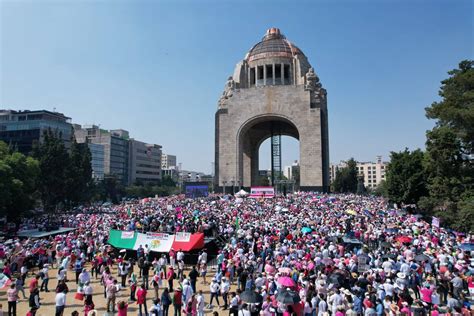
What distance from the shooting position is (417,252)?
46.1ft

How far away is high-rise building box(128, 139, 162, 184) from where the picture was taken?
98688mm

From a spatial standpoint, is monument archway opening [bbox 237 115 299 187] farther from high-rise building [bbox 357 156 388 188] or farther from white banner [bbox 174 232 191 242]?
high-rise building [bbox 357 156 388 188]

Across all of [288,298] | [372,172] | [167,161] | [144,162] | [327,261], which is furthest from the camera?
[167,161]

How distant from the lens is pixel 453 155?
24.6 m

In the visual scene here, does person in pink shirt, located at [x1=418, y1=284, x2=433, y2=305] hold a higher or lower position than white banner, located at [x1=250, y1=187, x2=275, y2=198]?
lower

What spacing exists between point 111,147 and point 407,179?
243 feet

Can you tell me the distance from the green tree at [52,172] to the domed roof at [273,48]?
3261 cm

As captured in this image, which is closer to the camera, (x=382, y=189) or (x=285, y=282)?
(x=285, y=282)

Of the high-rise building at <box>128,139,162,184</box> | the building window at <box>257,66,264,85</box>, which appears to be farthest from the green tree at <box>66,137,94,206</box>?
the high-rise building at <box>128,139,162,184</box>

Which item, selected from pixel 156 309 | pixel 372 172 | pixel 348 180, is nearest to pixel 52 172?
pixel 156 309

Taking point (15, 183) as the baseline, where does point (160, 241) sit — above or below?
below

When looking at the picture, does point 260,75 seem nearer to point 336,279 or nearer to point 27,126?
Answer: point 27,126

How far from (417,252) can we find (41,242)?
17.0m

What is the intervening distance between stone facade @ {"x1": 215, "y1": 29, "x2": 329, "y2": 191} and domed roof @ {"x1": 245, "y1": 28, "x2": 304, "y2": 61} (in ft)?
0.52
